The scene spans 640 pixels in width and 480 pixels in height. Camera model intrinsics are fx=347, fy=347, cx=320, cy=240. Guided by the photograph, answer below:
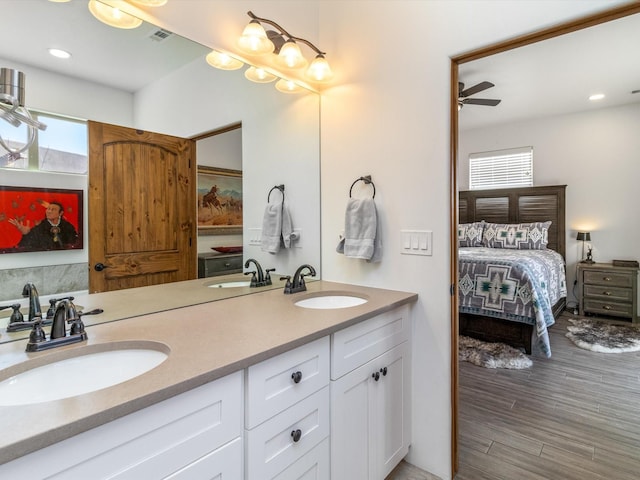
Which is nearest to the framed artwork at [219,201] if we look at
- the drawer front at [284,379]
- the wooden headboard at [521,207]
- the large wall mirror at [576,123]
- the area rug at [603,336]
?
the drawer front at [284,379]

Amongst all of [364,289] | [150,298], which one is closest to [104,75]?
[150,298]

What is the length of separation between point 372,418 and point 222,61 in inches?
71.0

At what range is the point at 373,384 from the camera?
1.50 metres

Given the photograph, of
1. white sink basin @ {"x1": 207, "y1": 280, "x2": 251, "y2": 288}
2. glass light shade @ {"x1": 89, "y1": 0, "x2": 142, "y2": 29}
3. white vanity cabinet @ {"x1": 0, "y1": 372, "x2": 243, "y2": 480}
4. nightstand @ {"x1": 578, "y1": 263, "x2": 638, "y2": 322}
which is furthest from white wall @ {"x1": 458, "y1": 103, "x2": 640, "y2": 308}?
glass light shade @ {"x1": 89, "y1": 0, "x2": 142, "y2": 29}

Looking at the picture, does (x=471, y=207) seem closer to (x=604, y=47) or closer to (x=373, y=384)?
(x=604, y=47)

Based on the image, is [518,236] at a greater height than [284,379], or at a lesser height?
greater

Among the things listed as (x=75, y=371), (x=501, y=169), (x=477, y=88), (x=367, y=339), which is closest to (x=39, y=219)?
(x=75, y=371)

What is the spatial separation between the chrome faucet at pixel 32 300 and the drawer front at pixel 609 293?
5311 mm

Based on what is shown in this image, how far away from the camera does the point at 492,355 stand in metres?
3.15

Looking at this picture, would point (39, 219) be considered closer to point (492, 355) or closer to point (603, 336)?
point (492, 355)

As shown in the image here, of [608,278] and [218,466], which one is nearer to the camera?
[218,466]

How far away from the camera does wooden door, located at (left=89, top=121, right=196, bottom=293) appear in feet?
4.20

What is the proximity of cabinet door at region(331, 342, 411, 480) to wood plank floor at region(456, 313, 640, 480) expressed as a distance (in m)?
0.43

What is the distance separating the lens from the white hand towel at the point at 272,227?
2.03 metres
